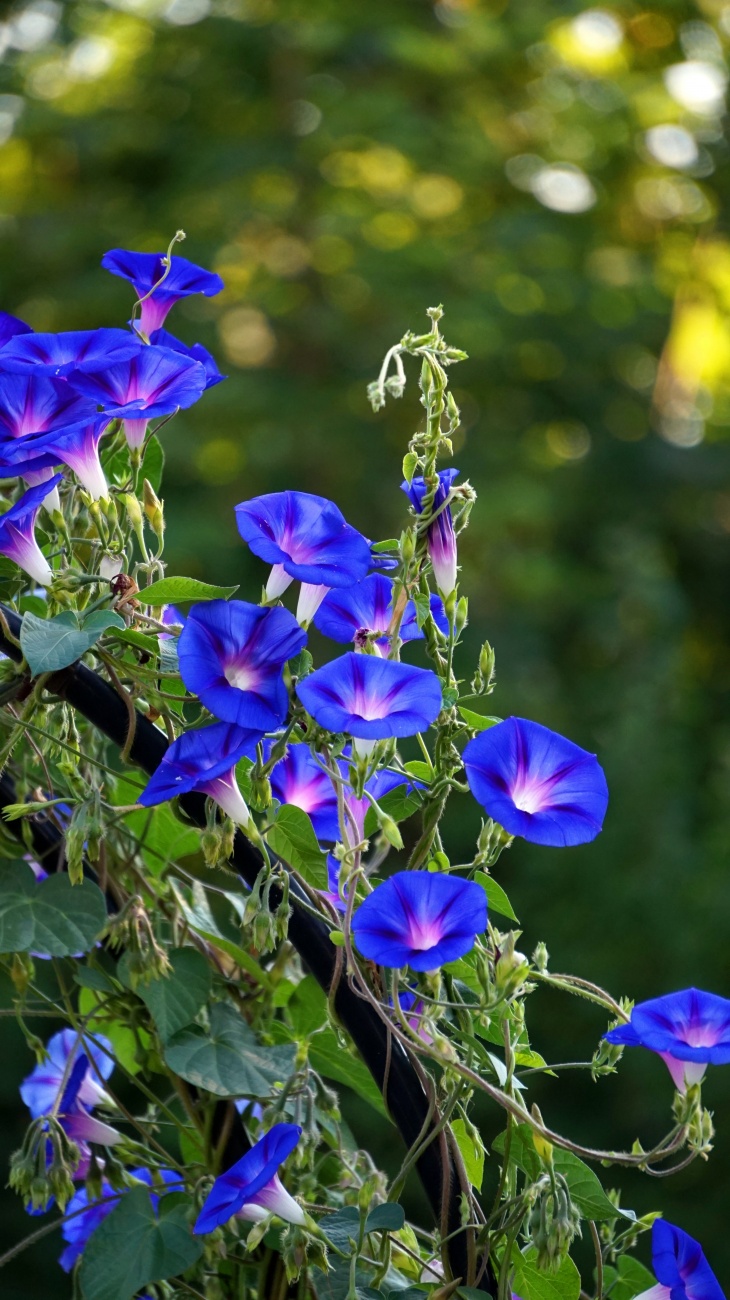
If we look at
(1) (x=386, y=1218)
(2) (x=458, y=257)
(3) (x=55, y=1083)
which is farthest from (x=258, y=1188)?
(2) (x=458, y=257)

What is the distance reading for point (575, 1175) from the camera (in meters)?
0.56

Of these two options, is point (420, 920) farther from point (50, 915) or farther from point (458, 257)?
point (458, 257)

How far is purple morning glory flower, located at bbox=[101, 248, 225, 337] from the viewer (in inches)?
24.4

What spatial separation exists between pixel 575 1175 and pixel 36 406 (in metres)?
0.40

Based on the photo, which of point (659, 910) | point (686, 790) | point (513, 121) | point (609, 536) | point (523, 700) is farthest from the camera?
point (513, 121)

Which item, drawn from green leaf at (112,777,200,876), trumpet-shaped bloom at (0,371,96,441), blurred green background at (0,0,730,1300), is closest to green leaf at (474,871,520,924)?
green leaf at (112,777,200,876)

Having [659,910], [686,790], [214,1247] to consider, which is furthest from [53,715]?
[686,790]

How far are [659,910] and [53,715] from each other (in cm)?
230

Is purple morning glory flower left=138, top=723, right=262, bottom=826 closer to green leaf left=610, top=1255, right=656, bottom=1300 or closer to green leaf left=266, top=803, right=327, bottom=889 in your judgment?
green leaf left=266, top=803, right=327, bottom=889

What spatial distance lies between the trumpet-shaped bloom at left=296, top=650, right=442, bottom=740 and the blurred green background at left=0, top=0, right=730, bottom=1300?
2.89 m

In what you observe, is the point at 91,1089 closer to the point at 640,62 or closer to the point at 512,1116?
the point at 512,1116

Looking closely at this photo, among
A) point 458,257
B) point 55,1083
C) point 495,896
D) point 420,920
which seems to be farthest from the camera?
point 458,257

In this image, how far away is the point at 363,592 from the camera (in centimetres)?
55

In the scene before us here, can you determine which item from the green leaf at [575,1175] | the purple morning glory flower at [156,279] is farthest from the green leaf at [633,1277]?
the purple morning glory flower at [156,279]
